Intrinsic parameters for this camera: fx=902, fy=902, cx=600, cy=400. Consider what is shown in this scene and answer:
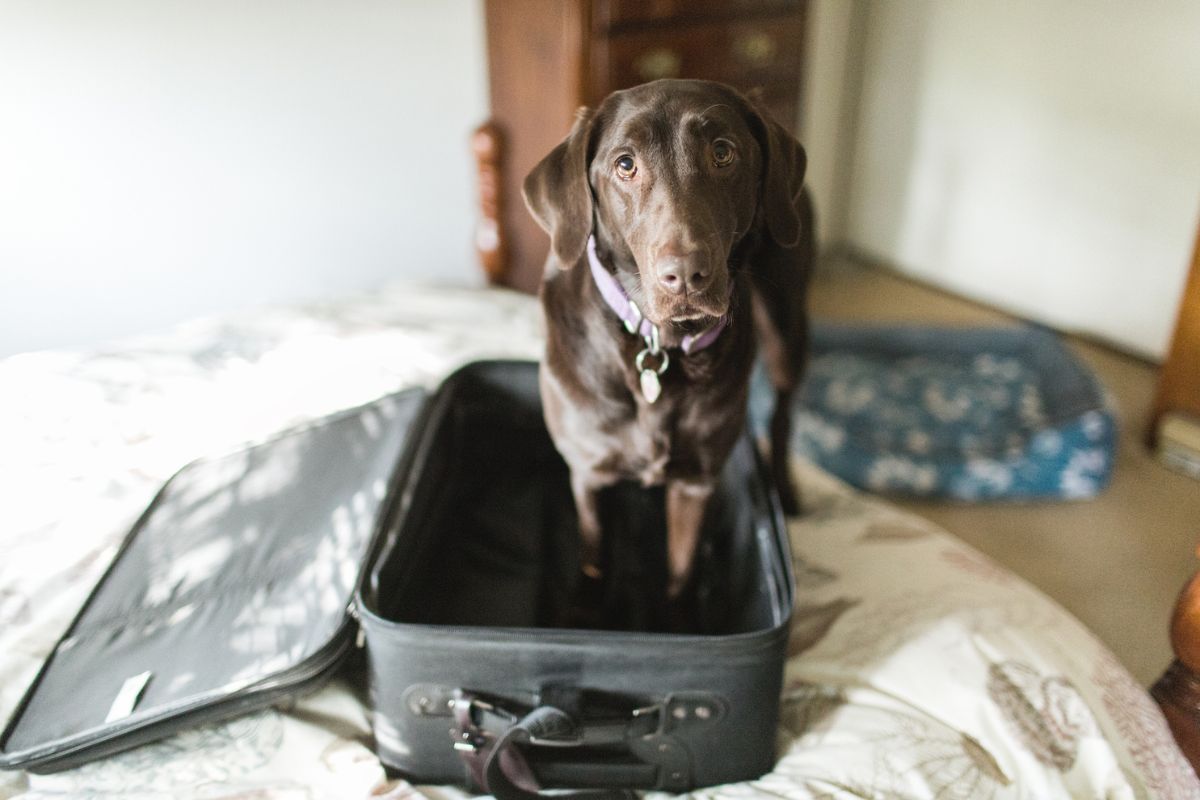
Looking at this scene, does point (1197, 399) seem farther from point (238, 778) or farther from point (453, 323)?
point (238, 778)

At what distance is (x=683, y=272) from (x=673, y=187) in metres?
0.11

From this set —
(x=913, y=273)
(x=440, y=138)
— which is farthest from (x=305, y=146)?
(x=913, y=273)

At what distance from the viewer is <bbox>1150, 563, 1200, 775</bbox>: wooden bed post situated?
1.05 m

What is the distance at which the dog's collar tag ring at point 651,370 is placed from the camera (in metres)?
1.06

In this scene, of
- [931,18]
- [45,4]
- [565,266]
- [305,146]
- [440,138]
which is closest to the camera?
[565,266]

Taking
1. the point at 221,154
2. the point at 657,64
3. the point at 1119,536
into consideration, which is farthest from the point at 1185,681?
the point at 221,154

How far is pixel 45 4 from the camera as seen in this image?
64.1 inches

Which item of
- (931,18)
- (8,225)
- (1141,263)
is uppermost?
(931,18)

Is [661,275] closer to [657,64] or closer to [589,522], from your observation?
[589,522]

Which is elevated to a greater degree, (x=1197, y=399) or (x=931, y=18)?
(x=931, y=18)

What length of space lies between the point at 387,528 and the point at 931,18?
1442 millimetres

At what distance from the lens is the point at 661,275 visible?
88 cm

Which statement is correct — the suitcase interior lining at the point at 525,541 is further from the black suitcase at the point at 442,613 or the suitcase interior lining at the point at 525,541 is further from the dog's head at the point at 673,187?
the dog's head at the point at 673,187

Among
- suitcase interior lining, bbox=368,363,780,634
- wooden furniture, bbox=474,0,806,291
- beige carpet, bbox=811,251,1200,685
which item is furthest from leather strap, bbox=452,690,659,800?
wooden furniture, bbox=474,0,806,291
